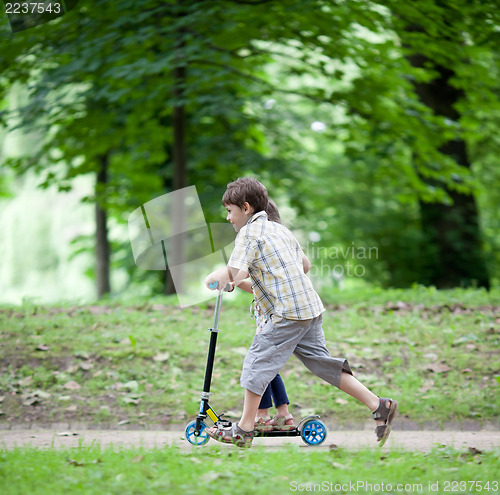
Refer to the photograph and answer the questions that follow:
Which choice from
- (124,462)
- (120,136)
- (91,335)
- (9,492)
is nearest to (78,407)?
(91,335)

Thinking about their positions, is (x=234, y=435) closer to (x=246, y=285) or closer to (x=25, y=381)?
(x=246, y=285)

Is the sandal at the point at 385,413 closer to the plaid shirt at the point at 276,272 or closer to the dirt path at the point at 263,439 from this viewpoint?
the dirt path at the point at 263,439

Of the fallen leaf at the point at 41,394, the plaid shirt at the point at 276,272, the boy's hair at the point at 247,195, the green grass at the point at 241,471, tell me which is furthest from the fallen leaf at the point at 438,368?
the fallen leaf at the point at 41,394

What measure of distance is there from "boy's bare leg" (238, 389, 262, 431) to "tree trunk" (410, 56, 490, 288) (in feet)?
28.7

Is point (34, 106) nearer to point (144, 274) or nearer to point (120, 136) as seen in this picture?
point (120, 136)

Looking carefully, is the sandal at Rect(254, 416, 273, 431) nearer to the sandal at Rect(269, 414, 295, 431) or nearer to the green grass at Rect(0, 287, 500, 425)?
the sandal at Rect(269, 414, 295, 431)

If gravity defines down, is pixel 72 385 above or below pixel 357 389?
below

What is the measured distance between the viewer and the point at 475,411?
5.50 metres

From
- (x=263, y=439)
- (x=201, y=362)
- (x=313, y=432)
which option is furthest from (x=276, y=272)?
(x=201, y=362)

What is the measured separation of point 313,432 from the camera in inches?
175

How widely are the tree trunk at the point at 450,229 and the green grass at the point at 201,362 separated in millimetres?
4329

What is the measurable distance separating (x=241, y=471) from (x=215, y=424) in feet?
2.79

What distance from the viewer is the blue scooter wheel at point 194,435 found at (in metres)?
4.34

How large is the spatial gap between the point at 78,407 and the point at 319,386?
87.0 inches
